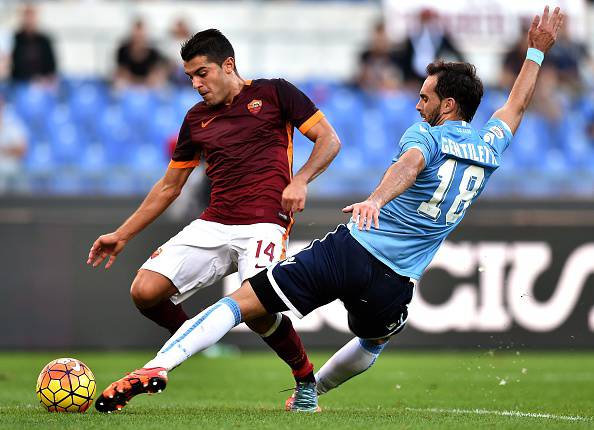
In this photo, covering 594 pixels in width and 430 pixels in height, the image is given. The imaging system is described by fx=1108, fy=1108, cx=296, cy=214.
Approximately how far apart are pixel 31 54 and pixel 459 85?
9243mm

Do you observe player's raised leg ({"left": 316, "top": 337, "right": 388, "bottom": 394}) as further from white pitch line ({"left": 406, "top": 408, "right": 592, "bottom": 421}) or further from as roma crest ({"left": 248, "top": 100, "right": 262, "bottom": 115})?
as roma crest ({"left": 248, "top": 100, "right": 262, "bottom": 115})

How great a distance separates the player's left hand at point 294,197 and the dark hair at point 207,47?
0.99m

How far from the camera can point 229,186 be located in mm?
6629

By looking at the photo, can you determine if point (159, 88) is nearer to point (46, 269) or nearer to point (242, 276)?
point (46, 269)

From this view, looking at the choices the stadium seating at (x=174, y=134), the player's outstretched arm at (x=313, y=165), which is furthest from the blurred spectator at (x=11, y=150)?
the player's outstretched arm at (x=313, y=165)

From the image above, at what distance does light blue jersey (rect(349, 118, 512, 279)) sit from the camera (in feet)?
18.9

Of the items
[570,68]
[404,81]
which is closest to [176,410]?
[404,81]

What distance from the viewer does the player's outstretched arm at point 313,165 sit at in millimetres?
6012

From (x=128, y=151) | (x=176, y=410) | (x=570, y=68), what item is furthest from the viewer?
(x=570, y=68)

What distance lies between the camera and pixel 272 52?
1565cm

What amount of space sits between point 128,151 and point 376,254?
28.1ft

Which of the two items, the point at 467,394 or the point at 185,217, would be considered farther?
the point at 185,217

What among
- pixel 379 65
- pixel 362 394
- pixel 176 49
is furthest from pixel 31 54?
pixel 362 394

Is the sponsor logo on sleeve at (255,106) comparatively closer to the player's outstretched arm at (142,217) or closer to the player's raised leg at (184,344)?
the player's outstretched arm at (142,217)
